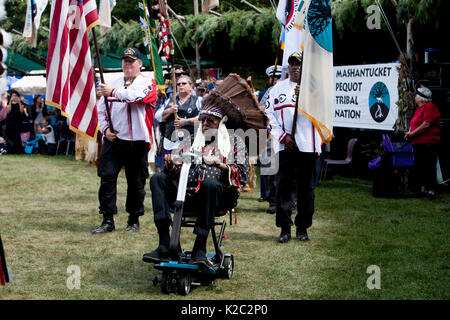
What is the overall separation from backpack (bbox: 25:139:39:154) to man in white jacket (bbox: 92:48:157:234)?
45.4 feet

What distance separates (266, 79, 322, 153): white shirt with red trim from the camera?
705 centimetres

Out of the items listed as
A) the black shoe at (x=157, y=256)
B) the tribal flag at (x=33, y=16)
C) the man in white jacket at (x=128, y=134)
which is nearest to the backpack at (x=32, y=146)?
the tribal flag at (x=33, y=16)

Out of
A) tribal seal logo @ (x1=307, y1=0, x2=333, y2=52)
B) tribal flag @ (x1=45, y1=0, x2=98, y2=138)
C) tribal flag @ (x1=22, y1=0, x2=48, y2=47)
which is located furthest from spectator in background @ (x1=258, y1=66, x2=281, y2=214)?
tribal flag @ (x1=22, y1=0, x2=48, y2=47)

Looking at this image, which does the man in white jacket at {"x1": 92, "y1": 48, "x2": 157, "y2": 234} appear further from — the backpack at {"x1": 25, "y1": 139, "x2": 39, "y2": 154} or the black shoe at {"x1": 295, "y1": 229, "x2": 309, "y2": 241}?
the backpack at {"x1": 25, "y1": 139, "x2": 39, "y2": 154}

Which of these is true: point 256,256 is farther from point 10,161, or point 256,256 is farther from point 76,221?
point 10,161

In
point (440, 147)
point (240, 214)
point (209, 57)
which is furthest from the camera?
point (209, 57)

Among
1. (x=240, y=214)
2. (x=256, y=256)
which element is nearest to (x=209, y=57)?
(x=240, y=214)

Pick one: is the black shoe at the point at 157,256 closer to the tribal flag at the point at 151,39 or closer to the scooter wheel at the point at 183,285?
the scooter wheel at the point at 183,285

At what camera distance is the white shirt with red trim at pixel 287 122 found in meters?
7.05

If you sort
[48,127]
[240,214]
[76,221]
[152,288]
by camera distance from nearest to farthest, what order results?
[152,288]
[76,221]
[240,214]
[48,127]

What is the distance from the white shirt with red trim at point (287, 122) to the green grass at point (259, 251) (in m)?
1.12

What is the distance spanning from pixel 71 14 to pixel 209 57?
12.7 m

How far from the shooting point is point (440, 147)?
11.7 m

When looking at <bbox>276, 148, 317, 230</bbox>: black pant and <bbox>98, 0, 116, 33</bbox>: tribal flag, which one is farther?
<bbox>98, 0, 116, 33</bbox>: tribal flag
